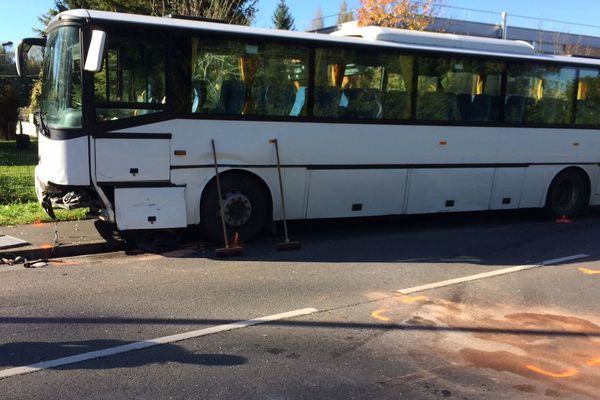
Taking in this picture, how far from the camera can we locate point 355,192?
930 cm

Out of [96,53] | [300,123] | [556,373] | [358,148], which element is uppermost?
[96,53]

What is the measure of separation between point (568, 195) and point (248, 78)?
24.7 feet

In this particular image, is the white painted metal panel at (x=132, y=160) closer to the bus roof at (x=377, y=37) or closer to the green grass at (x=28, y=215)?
the bus roof at (x=377, y=37)

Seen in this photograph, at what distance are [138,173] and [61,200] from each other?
4.07 feet

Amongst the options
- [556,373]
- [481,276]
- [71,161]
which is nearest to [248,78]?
[71,161]

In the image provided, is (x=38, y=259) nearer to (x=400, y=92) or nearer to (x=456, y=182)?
(x=400, y=92)

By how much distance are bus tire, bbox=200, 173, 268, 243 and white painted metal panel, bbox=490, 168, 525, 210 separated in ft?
15.5

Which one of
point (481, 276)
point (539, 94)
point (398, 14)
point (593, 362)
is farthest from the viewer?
point (398, 14)

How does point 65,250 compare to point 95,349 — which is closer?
point 95,349

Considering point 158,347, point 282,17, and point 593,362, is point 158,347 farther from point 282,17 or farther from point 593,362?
point 282,17

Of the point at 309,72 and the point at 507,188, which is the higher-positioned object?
the point at 309,72

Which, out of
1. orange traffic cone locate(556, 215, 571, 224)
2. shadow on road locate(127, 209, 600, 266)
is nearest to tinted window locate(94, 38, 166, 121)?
shadow on road locate(127, 209, 600, 266)

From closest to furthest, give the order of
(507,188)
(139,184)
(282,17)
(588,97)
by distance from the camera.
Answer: (139,184), (507,188), (588,97), (282,17)

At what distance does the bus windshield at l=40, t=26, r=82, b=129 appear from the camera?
728 cm
